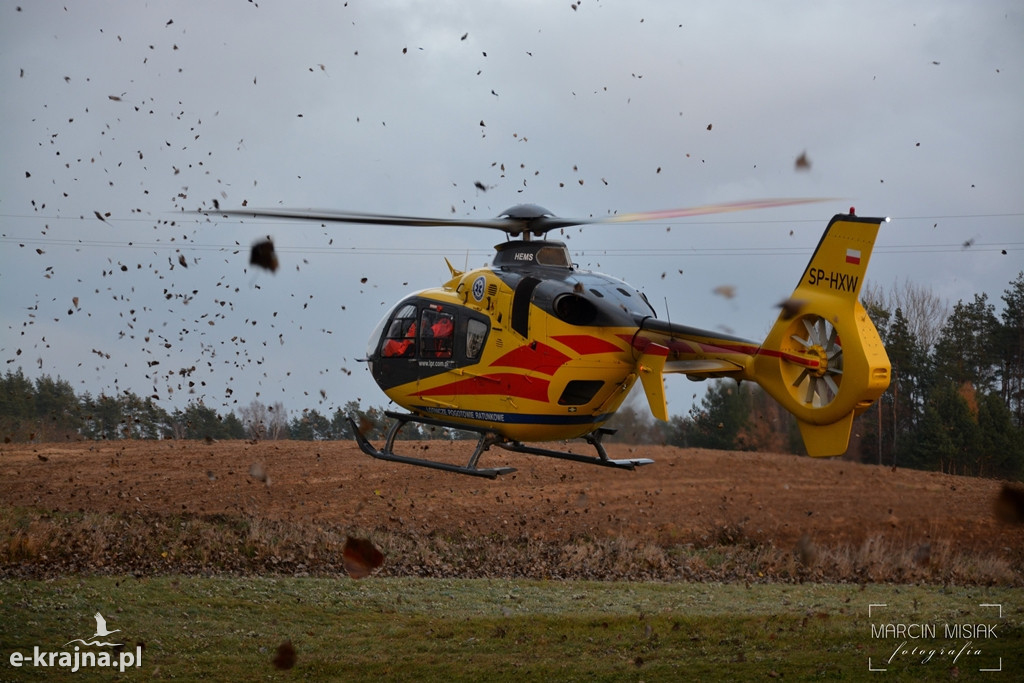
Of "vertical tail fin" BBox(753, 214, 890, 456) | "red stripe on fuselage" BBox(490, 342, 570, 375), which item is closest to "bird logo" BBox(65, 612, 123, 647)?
"red stripe on fuselage" BBox(490, 342, 570, 375)

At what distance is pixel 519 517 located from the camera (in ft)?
99.5

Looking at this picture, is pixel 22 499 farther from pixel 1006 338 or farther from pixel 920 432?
pixel 1006 338

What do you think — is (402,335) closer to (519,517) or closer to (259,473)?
(519,517)

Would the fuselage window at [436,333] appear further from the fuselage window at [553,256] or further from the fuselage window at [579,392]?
the fuselage window at [579,392]

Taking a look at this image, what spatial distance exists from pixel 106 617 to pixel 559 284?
1205 centimetres

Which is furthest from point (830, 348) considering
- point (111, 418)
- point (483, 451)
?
point (111, 418)

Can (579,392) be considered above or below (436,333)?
below

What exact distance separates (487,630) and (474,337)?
7.77 meters

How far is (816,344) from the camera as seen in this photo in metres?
14.0

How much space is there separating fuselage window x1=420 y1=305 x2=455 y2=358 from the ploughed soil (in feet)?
35.0

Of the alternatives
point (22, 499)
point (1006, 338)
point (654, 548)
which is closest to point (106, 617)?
point (22, 499)

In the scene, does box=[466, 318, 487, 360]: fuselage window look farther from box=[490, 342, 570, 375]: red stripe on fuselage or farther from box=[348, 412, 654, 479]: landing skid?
box=[348, 412, 654, 479]: landing skid

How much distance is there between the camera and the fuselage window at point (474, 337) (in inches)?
665

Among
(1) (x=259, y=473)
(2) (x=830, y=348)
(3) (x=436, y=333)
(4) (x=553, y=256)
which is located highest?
(4) (x=553, y=256)
